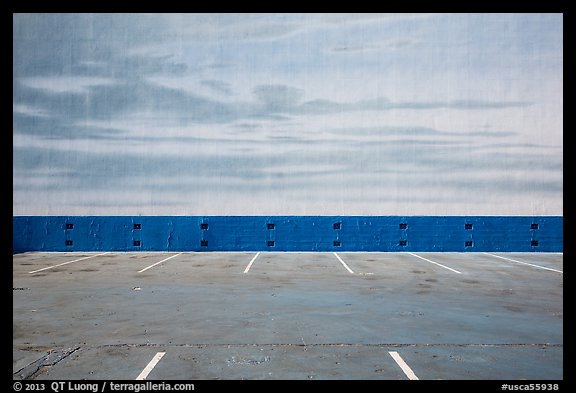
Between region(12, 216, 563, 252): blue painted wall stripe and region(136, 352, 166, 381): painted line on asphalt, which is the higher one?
region(12, 216, 563, 252): blue painted wall stripe

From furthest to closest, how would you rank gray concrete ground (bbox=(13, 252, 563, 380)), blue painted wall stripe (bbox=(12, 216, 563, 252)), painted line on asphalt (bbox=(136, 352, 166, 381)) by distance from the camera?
blue painted wall stripe (bbox=(12, 216, 563, 252))
gray concrete ground (bbox=(13, 252, 563, 380))
painted line on asphalt (bbox=(136, 352, 166, 381))

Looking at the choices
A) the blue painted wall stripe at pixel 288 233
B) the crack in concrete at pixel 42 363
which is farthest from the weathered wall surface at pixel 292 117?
the crack in concrete at pixel 42 363

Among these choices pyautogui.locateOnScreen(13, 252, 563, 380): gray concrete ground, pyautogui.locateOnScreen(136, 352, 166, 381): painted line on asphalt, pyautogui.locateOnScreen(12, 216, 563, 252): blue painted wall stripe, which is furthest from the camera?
pyautogui.locateOnScreen(12, 216, 563, 252): blue painted wall stripe

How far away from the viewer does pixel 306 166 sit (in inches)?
804

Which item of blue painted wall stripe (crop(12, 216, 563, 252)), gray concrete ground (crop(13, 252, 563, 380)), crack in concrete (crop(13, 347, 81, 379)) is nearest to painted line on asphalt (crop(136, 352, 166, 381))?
gray concrete ground (crop(13, 252, 563, 380))

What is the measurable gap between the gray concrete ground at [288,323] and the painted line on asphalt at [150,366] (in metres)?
0.04

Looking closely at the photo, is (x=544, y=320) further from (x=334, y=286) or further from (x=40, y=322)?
(x=40, y=322)

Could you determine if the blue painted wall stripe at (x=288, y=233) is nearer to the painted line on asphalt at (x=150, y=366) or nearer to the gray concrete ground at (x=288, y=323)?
the gray concrete ground at (x=288, y=323)

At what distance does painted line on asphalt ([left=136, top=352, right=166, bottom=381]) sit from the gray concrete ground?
4 centimetres

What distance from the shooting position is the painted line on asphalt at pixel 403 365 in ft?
16.4

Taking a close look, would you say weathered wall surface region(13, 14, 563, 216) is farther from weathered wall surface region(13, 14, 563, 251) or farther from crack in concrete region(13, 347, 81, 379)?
crack in concrete region(13, 347, 81, 379)

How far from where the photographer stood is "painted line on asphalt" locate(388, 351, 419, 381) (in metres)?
5.00

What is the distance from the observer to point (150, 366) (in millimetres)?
5301

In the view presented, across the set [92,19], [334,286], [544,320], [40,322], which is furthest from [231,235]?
[544,320]
